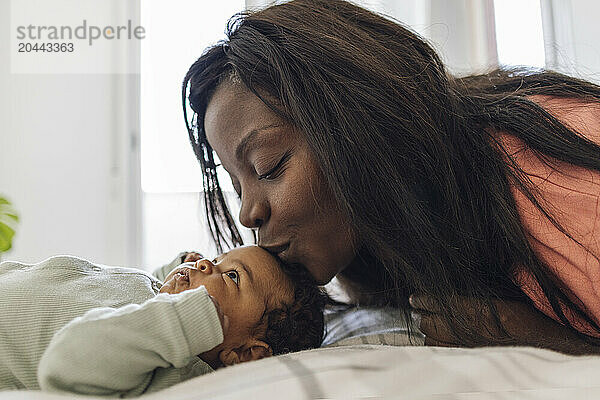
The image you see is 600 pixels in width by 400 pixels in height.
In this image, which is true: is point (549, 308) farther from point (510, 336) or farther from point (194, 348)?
point (194, 348)

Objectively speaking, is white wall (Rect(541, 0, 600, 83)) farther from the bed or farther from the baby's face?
the bed

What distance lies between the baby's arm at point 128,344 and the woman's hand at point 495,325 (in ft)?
1.05

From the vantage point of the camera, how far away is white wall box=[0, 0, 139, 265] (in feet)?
8.23

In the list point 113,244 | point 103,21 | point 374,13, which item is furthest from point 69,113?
point 374,13

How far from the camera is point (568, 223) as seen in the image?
0.80 meters

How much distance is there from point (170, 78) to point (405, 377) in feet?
7.46

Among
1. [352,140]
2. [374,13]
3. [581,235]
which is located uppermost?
[374,13]

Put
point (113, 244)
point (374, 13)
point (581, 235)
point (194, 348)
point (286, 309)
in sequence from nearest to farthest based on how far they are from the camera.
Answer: point (194, 348) < point (581, 235) < point (286, 309) < point (374, 13) < point (113, 244)

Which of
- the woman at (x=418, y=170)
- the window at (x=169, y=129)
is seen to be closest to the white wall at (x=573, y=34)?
the woman at (x=418, y=170)

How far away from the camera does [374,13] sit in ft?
3.36

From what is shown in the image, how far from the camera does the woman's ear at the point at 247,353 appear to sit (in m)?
0.83

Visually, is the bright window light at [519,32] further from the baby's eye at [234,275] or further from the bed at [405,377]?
the bed at [405,377]

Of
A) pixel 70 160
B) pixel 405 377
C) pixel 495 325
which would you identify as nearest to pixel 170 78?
pixel 70 160

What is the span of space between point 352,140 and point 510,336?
337 millimetres
